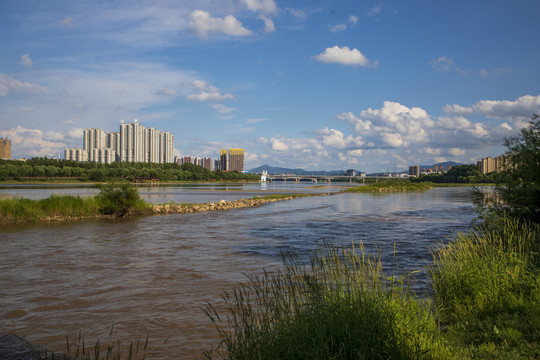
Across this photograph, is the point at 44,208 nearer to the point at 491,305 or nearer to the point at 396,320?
the point at 396,320

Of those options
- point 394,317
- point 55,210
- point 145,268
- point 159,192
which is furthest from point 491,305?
point 159,192

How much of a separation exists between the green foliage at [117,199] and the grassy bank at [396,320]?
2461 cm

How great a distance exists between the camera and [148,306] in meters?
9.16

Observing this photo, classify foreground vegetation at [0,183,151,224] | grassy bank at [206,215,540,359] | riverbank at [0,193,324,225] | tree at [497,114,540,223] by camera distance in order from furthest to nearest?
1. foreground vegetation at [0,183,151,224]
2. riverbank at [0,193,324,225]
3. tree at [497,114,540,223]
4. grassy bank at [206,215,540,359]

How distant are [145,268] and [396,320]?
10.3m

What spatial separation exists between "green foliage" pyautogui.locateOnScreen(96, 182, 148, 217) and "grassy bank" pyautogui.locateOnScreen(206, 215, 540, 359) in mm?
24612

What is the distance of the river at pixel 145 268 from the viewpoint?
7785mm

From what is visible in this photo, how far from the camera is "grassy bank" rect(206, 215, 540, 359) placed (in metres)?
4.33

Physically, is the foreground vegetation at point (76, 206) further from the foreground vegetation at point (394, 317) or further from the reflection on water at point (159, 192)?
the foreground vegetation at point (394, 317)

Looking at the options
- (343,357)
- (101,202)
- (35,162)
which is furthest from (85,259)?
(35,162)

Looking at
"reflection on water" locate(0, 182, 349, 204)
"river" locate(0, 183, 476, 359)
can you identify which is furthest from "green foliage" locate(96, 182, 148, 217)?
"river" locate(0, 183, 476, 359)

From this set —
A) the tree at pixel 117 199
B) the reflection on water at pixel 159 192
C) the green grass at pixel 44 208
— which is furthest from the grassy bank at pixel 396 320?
the reflection on water at pixel 159 192

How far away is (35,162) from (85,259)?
166 m

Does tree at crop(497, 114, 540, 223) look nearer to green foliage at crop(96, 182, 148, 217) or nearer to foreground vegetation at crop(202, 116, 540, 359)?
foreground vegetation at crop(202, 116, 540, 359)
